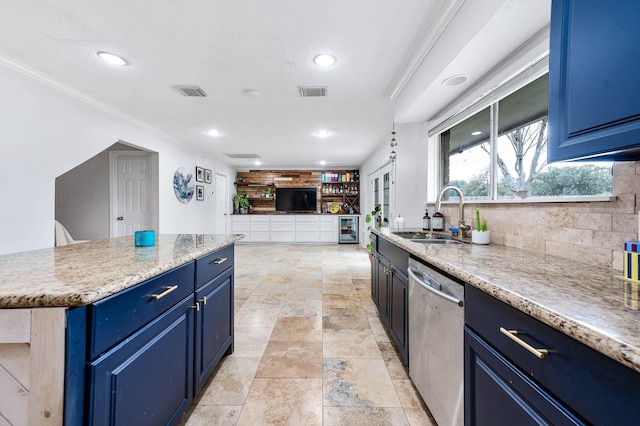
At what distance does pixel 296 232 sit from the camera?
759cm

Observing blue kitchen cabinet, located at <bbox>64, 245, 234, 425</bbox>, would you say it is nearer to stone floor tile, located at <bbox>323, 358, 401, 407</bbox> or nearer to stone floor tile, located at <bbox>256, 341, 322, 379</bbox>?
stone floor tile, located at <bbox>256, 341, 322, 379</bbox>

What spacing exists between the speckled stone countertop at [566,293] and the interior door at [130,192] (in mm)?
4753

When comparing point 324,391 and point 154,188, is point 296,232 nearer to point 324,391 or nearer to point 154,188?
point 154,188

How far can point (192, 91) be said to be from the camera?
279 centimetres

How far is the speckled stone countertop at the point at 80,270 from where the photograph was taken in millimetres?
716

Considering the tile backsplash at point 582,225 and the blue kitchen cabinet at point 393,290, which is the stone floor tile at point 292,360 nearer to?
the blue kitchen cabinet at point 393,290

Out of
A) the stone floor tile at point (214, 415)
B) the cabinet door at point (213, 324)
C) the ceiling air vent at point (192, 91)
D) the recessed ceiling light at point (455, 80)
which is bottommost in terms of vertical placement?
the stone floor tile at point (214, 415)

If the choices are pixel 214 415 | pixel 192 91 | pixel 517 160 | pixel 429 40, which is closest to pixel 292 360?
pixel 214 415

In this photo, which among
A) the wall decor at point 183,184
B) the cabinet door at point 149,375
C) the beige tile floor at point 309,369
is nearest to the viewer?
the cabinet door at point 149,375

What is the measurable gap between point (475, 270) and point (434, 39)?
1.63 meters

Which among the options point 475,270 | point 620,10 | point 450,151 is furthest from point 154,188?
point 620,10

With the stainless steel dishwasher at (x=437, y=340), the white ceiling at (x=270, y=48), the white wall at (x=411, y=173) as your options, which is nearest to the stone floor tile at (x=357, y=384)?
the stainless steel dishwasher at (x=437, y=340)

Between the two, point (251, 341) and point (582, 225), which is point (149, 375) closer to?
point (251, 341)

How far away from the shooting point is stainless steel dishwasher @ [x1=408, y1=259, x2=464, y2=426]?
1.12 meters
